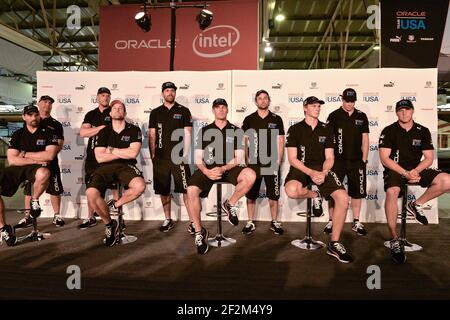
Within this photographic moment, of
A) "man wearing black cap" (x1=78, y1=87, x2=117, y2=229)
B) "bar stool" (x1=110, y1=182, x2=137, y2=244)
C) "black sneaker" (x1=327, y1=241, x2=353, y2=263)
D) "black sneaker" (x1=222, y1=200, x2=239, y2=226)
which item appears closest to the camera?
"black sneaker" (x1=327, y1=241, x2=353, y2=263)

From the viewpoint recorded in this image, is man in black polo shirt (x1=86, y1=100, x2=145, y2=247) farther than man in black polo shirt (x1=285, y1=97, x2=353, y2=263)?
Yes

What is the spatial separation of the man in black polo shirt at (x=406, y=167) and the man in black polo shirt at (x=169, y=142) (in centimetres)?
211

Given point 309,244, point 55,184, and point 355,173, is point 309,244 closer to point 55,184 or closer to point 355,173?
point 355,173

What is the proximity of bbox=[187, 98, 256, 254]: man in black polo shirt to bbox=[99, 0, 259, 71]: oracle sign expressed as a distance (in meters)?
2.30

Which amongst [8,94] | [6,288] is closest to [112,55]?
[6,288]

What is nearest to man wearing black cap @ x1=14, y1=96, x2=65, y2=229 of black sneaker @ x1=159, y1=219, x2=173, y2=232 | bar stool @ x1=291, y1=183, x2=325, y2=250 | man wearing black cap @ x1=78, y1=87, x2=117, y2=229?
man wearing black cap @ x1=78, y1=87, x2=117, y2=229

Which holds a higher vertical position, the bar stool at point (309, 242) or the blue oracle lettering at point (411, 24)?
the blue oracle lettering at point (411, 24)

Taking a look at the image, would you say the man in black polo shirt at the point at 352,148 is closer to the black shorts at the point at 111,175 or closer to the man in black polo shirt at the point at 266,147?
the man in black polo shirt at the point at 266,147

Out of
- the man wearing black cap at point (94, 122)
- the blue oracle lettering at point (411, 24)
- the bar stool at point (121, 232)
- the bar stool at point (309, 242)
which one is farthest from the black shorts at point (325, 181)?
the blue oracle lettering at point (411, 24)

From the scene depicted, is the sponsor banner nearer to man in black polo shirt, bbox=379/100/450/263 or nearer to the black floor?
man in black polo shirt, bbox=379/100/450/263

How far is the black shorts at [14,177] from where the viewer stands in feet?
10.9

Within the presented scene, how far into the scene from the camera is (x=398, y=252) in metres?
2.83

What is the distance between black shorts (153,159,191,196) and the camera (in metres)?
3.73
